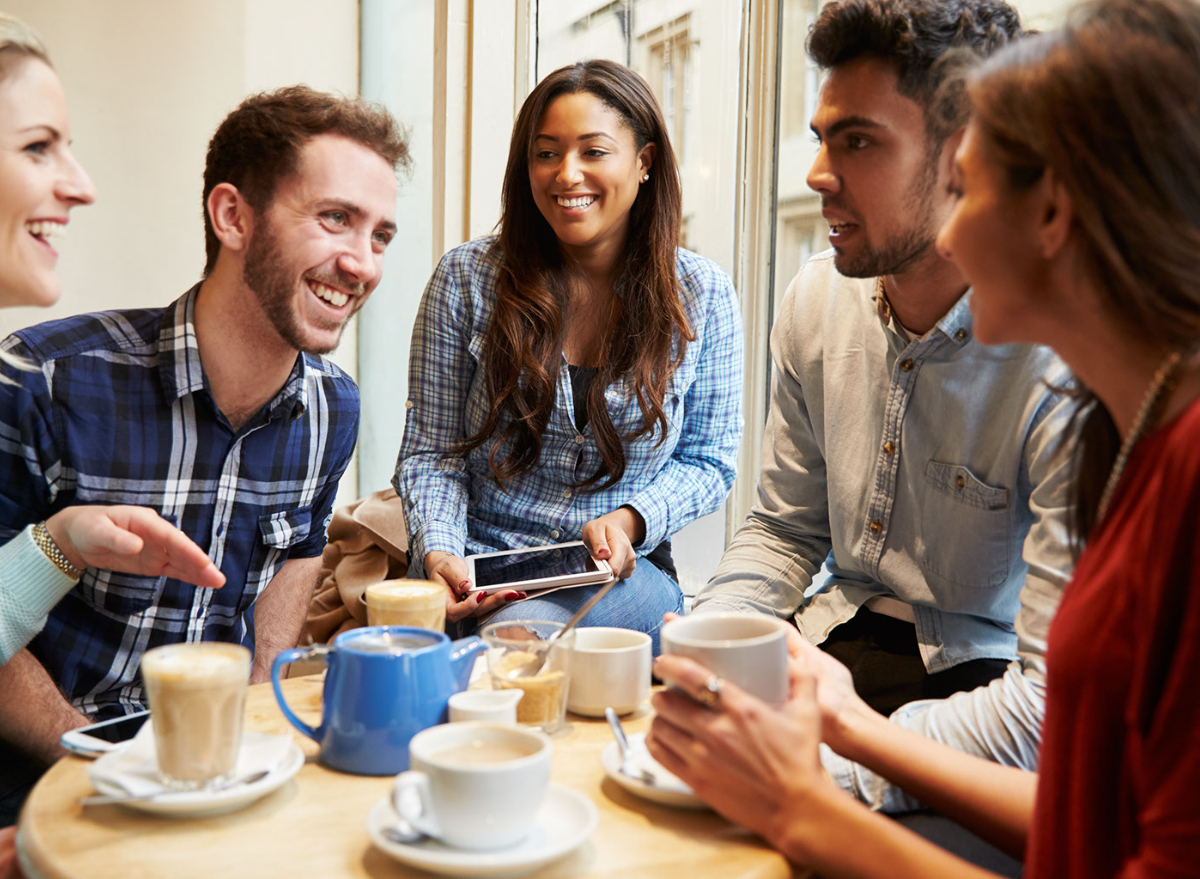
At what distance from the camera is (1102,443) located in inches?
37.4

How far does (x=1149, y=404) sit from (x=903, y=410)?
819 mm

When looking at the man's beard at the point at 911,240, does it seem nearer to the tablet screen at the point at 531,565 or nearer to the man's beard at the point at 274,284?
the tablet screen at the point at 531,565

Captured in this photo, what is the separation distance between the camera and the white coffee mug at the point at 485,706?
1.03 m

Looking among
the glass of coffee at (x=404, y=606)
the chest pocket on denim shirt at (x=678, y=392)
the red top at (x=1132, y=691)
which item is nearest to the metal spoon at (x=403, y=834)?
the glass of coffee at (x=404, y=606)

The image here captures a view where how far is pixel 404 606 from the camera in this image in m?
1.24

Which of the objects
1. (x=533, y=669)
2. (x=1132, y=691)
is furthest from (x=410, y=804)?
(x=1132, y=691)

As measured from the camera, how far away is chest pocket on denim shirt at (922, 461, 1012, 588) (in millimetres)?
1532

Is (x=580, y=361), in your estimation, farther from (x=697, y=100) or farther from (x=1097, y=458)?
(x=1097, y=458)

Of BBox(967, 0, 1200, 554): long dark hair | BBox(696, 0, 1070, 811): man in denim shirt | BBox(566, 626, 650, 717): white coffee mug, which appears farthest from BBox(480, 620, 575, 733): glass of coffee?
BBox(967, 0, 1200, 554): long dark hair

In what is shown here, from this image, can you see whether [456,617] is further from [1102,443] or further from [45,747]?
[1102,443]

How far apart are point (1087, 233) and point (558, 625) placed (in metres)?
0.73

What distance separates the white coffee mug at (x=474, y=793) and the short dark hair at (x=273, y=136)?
130cm

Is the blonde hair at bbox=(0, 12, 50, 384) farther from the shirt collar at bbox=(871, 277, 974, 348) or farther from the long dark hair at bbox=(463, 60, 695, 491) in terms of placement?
the shirt collar at bbox=(871, 277, 974, 348)

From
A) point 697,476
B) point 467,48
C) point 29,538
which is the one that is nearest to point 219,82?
point 467,48
